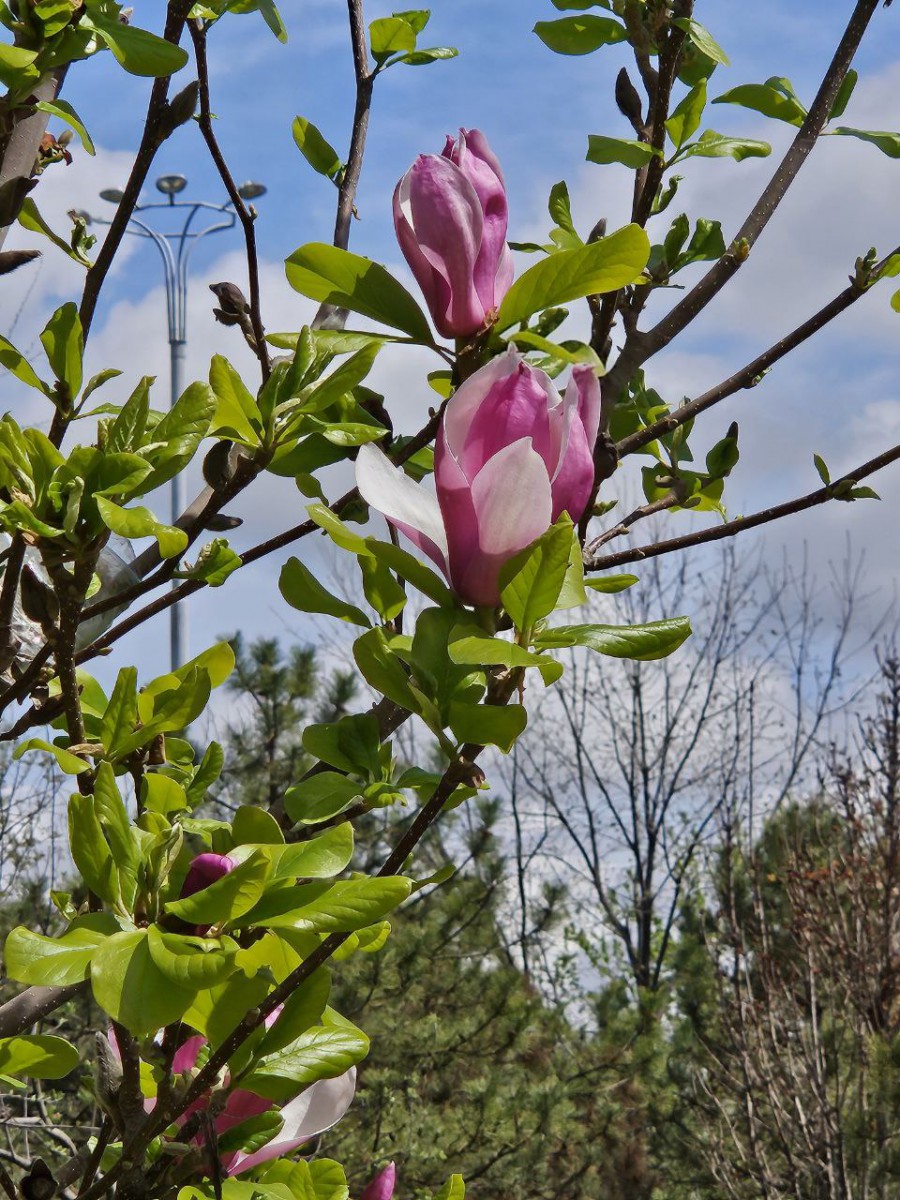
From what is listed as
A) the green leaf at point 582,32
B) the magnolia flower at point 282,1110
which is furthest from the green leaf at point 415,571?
the green leaf at point 582,32

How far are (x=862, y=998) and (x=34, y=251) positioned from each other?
396 cm

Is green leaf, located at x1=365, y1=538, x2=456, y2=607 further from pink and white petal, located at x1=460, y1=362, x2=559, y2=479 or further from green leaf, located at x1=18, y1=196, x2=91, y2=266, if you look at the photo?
green leaf, located at x1=18, y1=196, x2=91, y2=266

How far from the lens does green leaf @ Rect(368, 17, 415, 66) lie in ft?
2.85

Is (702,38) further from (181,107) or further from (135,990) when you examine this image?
(135,990)

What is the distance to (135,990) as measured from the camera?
397mm

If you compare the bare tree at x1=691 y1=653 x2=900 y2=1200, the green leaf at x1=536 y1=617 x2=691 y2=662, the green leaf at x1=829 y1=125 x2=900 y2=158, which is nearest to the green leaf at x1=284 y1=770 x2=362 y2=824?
the green leaf at x1=536 y1=617 x2=691 y2=662

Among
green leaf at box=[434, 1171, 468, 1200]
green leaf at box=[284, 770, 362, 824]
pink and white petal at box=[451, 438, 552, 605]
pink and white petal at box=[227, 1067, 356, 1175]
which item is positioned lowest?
green leaf at box=[434, 1171, 468, 1200]

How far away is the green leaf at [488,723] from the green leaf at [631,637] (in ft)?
0.11

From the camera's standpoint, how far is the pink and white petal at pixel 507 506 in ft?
1.42

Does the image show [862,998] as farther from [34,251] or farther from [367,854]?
[34,251]

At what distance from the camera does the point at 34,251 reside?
745mm

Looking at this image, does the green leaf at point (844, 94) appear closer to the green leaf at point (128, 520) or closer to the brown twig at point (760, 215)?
the brown twig at point (760, 215)

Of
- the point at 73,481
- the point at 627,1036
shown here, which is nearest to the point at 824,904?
the point at 627,1036

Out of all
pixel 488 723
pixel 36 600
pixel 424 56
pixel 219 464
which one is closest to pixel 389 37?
pixel 424 56
